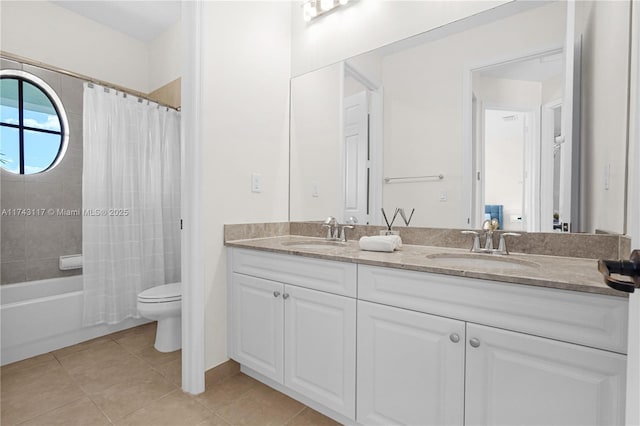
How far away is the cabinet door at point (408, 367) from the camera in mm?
1088

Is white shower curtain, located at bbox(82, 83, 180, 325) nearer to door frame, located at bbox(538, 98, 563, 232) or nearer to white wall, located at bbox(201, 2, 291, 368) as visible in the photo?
white wall, located at bbox(201, 2, 291, 368)

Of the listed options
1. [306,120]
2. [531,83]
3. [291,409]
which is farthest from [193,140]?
[531,83]

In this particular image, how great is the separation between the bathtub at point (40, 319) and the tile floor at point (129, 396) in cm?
9

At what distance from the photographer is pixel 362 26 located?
1.92 m

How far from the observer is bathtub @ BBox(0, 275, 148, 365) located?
2012mm

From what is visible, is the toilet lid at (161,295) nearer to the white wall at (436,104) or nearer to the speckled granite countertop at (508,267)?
the speckled granite countertop at (508,267)

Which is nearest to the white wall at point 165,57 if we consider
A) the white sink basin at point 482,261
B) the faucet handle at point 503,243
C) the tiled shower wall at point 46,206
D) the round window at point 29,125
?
the tiled shower wall at point 46,206

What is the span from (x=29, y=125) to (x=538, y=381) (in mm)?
3678

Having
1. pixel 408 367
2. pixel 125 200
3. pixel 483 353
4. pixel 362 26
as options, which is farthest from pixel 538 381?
pixel 125 200

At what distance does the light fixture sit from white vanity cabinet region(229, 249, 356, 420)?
162 centimetres

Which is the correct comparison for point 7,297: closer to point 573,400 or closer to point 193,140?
point 193,140

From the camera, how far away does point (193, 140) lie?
165 centimetres

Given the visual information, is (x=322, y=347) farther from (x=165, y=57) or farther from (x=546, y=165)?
(x=165, y=57)

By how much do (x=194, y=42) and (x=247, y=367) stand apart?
6.01ft
